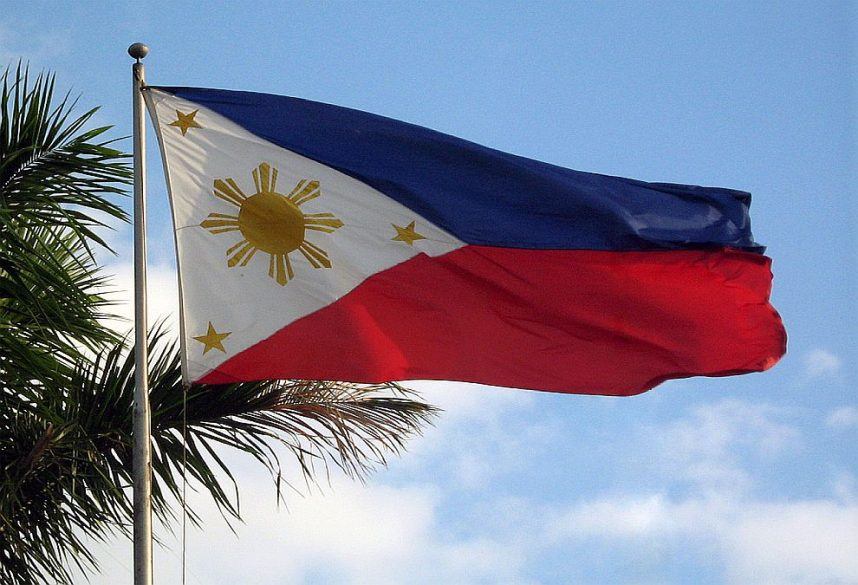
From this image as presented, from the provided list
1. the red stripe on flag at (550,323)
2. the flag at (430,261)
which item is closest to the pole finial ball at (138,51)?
the flag at (430,261)

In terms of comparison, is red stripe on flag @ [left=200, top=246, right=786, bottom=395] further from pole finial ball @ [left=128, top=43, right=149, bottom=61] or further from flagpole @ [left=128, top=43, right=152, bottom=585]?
pole finial ball @ [left=128, top=43, right=149, bottom=61]

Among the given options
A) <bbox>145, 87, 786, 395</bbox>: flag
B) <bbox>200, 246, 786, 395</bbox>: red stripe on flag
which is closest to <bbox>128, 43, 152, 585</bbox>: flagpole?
<bbox>145, 87, 786, 395</bbox>: flag

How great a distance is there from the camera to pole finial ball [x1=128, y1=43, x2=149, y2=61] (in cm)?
880

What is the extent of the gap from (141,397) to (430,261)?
85.7 inches

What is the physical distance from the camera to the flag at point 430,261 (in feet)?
27.7

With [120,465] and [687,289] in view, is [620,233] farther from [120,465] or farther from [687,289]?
[120,465]

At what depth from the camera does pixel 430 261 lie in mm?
9164

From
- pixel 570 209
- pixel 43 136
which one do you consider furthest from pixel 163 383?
pixel 570 209

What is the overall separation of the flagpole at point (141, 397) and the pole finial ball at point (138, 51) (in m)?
0.47

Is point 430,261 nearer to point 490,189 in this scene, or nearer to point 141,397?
point 490,189

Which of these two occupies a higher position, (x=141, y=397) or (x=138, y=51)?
(x=138, y=51)

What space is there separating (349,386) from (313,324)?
0.70 meters

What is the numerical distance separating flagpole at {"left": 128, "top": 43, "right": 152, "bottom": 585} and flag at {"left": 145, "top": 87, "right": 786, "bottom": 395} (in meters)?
0.25

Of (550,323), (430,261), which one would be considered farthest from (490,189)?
(550,323)
